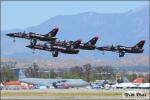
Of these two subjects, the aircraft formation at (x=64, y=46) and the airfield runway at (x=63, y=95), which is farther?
the airfield runway at (x=63, y=95)

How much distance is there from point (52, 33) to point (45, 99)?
42.8 m

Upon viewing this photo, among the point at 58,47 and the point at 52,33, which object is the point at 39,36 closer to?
the point at 52,33

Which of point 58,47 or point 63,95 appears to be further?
point 63,95

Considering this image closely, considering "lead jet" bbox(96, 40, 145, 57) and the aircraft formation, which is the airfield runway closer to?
"lead jet" bbox(96, 40, 145, 57)

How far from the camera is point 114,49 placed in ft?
296

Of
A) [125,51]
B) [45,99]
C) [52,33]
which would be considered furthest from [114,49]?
[45,99]

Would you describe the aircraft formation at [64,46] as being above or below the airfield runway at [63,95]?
above

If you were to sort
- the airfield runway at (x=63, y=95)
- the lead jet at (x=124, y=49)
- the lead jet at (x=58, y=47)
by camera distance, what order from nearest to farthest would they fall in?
the lead jet at (x=124, y=49) < the lead jet at (x=58, y=47) < the airfield runway at (x=63, y=95)

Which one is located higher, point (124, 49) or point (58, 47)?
point (58, 47)

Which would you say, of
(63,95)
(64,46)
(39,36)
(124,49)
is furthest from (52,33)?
(63,95)

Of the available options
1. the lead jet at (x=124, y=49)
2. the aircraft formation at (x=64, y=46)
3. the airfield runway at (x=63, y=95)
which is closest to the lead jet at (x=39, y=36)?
the aircraft formation at (x=64, y=46)

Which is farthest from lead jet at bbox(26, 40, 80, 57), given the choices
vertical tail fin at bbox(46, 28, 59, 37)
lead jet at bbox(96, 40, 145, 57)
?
lead jet at bbox(96, 40, 145, 57)

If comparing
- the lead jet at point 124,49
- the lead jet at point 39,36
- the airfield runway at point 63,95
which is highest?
the lead jet at point 39,36

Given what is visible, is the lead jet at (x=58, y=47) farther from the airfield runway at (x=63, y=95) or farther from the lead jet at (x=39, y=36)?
the airfield runway at (x=63, y=95)
